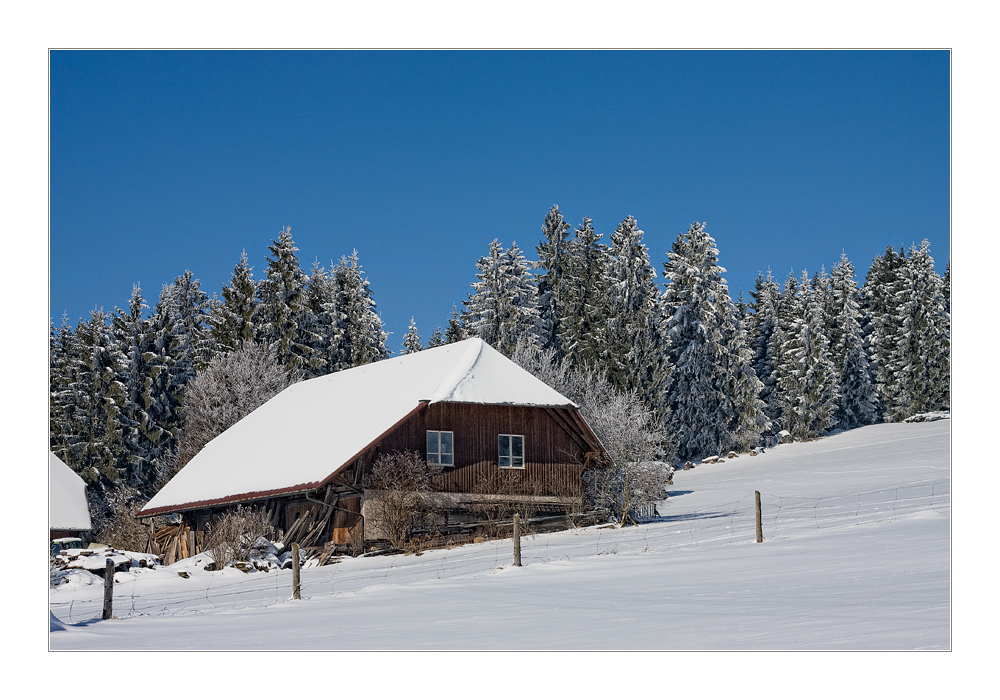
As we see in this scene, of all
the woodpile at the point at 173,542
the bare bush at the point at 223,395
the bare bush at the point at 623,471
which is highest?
the bare bush at the point at 223,395

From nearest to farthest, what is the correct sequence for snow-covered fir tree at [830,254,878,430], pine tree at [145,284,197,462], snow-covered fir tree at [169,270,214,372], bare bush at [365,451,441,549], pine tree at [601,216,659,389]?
bare bush at [365,451,441,549] → pine tree at [145,284,197,462] → snow-covered fir tree at [169,270,214,372] → pine tree at [601,216,659,389] → snow-covered fir tree at [830,254,878,430]

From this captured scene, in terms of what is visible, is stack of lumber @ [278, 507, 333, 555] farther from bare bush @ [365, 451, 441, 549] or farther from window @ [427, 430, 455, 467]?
window @ [427, 430, 455, 467]

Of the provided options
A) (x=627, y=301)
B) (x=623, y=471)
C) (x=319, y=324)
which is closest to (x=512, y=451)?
(x=623, y=471)

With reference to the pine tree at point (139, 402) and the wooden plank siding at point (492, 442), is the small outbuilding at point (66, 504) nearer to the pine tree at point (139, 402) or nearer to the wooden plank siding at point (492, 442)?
the pine tree at point (139, 402)

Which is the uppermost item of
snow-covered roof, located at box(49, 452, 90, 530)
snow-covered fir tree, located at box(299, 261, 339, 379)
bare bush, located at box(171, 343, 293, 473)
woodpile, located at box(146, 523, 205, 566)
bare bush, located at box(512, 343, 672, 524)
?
snow-covered fir tree, located at box(299, 261, 339, 379)

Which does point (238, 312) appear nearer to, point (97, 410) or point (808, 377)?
point (97, 410)

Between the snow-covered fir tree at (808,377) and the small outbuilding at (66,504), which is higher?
the snow-covered fir tree at (808,377)

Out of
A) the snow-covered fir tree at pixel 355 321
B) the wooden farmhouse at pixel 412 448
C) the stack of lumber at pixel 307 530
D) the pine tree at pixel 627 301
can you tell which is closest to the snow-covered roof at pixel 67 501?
the wooden farmhouse at pixel 412 448

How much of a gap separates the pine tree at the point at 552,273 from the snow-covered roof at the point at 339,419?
104 ft

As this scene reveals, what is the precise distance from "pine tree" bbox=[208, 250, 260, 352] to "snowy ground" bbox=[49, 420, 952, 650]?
1251 inches

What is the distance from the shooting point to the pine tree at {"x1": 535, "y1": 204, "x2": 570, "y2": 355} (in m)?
70.8

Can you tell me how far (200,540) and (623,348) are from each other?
33.6 m

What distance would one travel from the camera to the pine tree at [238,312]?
5966 cm

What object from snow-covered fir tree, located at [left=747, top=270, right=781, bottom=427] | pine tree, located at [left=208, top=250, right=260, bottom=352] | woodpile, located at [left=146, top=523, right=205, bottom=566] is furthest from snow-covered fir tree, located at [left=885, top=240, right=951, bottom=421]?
woodpile, located at [left=146, top=523, right=205, bottom=566]
